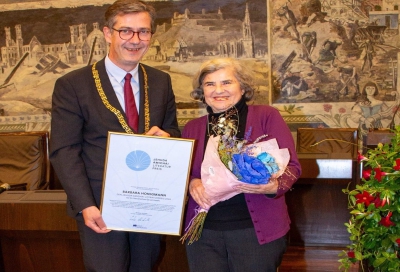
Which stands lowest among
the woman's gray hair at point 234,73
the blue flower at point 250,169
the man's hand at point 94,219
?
the man's hand at point 94,219

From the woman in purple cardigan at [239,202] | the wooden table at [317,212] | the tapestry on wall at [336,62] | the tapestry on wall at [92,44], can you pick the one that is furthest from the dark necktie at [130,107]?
the tapestry on wall at [336,62]

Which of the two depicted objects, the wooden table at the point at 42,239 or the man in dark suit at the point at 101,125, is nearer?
the man in dark suit at the point at 101,125

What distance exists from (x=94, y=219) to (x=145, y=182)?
0.82ft

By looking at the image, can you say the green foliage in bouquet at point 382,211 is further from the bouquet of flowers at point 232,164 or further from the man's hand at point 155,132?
the man's hand at point 155,132

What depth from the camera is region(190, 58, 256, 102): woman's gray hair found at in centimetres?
220

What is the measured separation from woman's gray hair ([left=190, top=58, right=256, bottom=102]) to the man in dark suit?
0.23 meters

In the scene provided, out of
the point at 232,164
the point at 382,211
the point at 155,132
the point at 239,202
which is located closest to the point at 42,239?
the point at 155,132

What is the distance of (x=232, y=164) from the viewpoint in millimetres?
1930

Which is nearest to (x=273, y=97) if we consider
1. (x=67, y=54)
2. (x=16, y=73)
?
(x=67, y=54)

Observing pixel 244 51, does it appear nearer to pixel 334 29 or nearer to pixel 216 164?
pixel 334 29

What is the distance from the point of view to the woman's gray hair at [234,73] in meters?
2.20

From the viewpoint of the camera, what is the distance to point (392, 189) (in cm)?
147

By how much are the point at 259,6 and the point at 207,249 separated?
448cm

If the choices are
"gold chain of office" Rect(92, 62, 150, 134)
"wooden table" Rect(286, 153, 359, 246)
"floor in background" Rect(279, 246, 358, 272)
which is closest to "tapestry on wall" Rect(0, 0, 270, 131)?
"wooden table" Rect(286, 153, 359, 246)
